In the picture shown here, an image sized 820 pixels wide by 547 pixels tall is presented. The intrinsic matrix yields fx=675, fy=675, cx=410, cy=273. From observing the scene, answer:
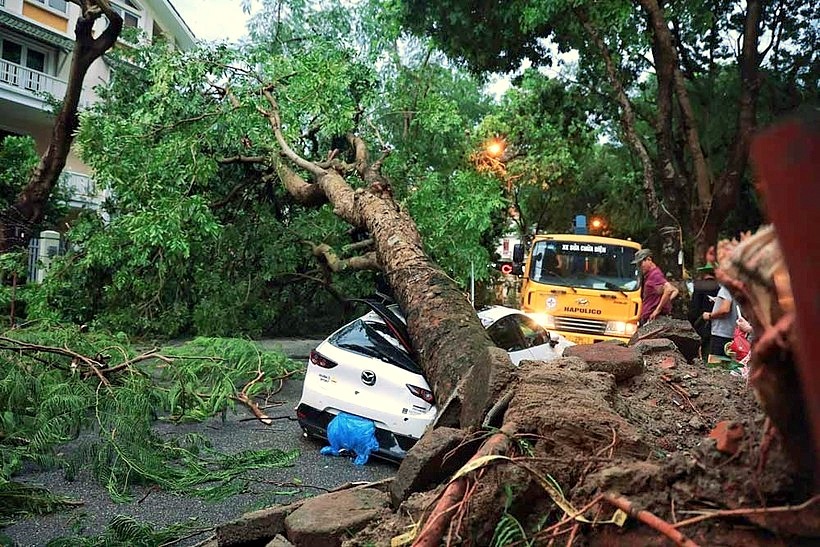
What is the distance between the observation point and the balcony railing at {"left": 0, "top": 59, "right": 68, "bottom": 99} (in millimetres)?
19234

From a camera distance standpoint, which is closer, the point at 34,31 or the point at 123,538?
the point at 123,538

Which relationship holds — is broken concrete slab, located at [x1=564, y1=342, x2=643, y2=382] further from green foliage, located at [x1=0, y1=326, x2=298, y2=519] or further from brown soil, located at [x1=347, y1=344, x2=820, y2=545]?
green foliage, located at [x1=0, y1=326, x2=298, y2=519]

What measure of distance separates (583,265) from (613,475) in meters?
9.64

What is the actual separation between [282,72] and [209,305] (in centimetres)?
372

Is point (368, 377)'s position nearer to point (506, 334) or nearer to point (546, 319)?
point (506, 334)

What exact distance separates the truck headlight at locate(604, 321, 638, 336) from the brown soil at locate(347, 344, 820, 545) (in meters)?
7.11

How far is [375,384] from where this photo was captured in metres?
5.75

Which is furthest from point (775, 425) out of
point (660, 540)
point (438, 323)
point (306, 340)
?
point (306, 340)

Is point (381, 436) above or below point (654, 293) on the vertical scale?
below

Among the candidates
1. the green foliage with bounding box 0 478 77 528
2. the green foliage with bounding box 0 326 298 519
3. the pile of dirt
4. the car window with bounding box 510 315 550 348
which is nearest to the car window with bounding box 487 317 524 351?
the car window with bounding box 510 315 550 348

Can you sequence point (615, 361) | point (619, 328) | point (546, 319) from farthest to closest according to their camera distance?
1. point (546, 319)
2. point (619, 328)
3. point (615, 361)

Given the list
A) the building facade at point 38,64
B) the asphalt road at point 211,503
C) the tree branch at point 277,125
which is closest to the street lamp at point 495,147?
the building facade at point 38,64

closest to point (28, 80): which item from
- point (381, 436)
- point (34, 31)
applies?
point (34, 31)

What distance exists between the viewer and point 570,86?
16000 mm
